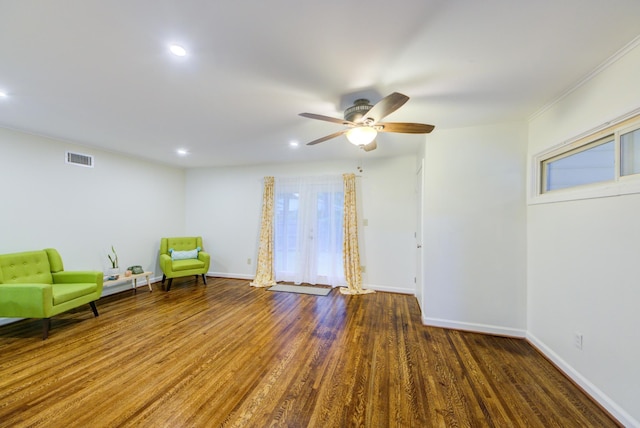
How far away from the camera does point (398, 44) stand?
1596 mm

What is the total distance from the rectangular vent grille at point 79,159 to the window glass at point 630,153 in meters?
6.26

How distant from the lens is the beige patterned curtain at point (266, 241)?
5145 mm

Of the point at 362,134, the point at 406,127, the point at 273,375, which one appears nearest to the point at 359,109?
the point at 362,134

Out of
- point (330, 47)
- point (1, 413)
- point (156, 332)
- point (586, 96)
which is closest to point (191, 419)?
point (1, 413)

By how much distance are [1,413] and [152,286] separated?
335cm

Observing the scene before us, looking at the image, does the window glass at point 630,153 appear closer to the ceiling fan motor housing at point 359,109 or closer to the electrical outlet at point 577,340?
the electrical outlet at point 577,340

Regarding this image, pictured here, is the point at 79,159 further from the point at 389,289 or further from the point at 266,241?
the point at 389,289

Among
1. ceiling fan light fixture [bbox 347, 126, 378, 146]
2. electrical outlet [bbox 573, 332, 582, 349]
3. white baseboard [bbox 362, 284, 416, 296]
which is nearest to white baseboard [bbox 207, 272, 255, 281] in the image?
white baseboard [bbox 362, 284, 416, 296]

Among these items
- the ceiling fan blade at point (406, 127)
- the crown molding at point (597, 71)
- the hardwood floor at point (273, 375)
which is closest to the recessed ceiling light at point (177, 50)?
the ceiling fan blade at point (406, 127)

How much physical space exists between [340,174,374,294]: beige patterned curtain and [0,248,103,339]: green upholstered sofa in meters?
3.72

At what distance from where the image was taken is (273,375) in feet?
7.11

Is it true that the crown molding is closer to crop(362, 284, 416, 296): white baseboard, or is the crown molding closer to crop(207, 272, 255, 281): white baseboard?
crop(362, 284, 416, 296): white baseboard

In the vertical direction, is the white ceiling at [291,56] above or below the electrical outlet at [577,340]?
above

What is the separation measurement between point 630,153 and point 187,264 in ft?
18.7
